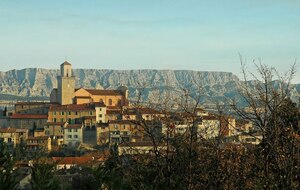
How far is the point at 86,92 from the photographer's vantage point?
84375 millimetres

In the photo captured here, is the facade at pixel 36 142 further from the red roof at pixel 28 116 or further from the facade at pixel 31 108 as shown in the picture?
the facade at pixel 31 108

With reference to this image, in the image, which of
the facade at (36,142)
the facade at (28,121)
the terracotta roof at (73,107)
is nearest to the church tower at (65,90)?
the terracotta roof at (73,107)

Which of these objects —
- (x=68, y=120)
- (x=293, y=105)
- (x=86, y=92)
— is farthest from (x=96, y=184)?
(x=86, y=92)

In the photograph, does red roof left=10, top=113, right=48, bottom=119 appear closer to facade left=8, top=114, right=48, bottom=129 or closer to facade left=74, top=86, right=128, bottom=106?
facade left=8, top=114, right=48, bottom=129

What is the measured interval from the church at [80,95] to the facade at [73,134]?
15685 mm

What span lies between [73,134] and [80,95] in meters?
19.3

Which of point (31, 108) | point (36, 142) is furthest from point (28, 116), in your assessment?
point (36, 142)

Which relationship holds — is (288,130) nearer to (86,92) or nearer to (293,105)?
(293,105)

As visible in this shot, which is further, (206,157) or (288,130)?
(206,157)

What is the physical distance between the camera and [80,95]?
274ft

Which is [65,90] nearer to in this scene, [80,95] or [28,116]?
[80,95]

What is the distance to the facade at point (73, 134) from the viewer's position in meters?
64.4

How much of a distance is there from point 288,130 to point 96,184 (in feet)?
19.8

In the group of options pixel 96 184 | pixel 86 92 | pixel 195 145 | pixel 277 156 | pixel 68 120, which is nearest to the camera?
pixel 277 156
